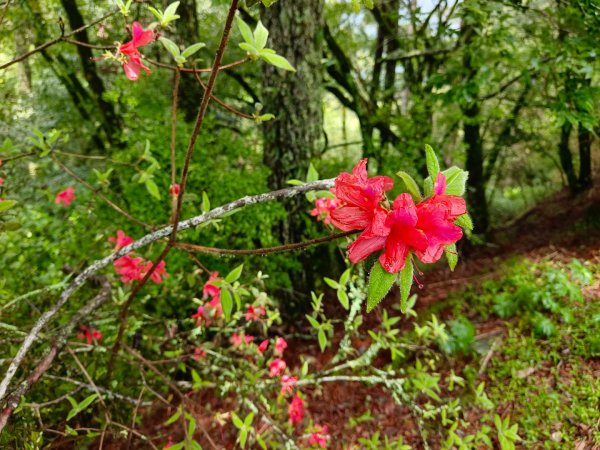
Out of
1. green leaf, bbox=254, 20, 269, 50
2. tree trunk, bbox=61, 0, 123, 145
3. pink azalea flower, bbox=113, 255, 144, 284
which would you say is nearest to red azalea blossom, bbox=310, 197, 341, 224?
pink azalea flower, bbox=113, 255, 144, 284

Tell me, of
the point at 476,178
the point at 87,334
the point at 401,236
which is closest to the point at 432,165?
the point at 401,236

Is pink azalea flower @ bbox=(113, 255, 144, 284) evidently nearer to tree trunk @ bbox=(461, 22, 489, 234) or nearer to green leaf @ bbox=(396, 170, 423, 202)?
green leaf @ bbox=(396, 170, 423, 202)

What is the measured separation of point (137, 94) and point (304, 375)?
2734mm

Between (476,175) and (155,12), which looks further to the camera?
(476,175)

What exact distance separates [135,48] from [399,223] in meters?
1.08

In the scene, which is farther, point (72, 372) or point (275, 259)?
point (275, 259)

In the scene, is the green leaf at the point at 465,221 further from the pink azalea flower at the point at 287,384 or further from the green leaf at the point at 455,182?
the pink azalea flower at the point at 287,384

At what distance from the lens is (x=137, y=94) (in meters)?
3.51

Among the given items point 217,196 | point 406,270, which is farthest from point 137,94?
point 406,270

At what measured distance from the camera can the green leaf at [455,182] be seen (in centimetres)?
95

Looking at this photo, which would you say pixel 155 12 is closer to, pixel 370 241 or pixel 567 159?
pixel 370 241

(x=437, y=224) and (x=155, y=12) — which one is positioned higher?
(x=155, y=12)

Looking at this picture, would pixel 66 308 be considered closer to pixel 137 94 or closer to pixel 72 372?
pixel 72 372

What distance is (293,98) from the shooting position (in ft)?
10.3
